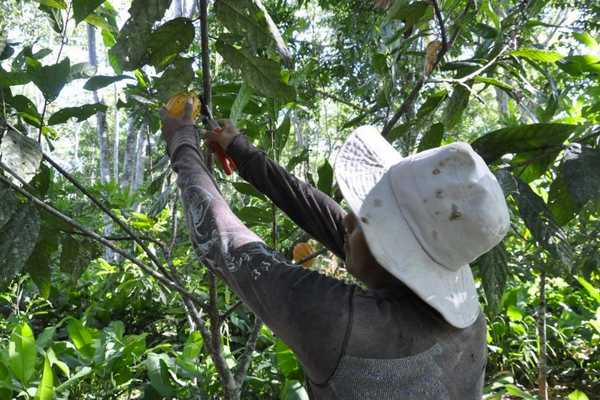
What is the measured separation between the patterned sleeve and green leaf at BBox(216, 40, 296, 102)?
37 cm

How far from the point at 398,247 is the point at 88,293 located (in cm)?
461

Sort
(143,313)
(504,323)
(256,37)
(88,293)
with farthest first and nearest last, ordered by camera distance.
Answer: (88,293) → (143,313) → (504,323) → (256,37)

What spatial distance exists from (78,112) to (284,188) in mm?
670

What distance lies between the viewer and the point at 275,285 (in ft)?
2.78

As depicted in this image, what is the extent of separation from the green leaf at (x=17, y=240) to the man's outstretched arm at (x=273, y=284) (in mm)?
415

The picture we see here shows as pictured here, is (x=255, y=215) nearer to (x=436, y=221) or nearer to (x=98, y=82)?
(x=98, y=82)

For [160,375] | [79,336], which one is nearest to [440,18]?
[160,375]

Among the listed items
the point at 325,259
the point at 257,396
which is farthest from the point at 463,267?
the point at 257,396

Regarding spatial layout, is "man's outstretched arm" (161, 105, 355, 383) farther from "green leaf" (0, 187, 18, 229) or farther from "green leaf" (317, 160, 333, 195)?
"green leaf" (317, 160, 333, 195)

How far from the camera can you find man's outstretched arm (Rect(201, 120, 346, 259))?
129cm

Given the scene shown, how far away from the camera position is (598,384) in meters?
3.33

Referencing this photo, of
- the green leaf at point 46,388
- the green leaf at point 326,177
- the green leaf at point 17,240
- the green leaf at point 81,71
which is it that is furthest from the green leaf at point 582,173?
the green leaf at point 46,388

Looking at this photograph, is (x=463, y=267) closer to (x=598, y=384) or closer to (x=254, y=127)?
(x=254, y=127)

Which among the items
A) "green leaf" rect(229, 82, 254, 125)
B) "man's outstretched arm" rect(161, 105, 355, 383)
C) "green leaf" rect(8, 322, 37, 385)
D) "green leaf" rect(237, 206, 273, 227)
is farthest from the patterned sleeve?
"green leaf" rect(8, 322, 37, 385)
